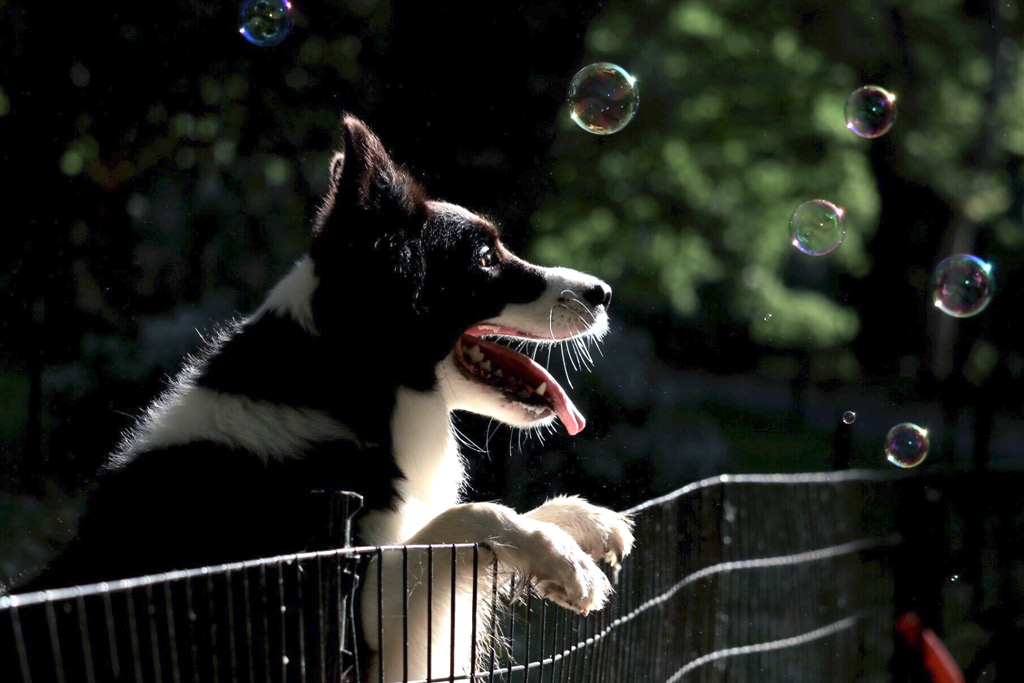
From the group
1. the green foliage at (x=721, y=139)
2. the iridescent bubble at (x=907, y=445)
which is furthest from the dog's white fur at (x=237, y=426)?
→ the green foliage at (x=721, y=139)

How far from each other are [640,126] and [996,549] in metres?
5.23

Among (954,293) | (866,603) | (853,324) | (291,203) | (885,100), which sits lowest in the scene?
(866,603)

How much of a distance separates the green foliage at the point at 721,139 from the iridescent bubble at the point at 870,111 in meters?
3.62

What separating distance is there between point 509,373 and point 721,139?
7950mm

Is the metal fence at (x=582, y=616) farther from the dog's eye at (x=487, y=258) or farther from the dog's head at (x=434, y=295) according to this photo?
the dog's eye at (x=487, y=258)

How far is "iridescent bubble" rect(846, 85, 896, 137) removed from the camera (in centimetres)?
591

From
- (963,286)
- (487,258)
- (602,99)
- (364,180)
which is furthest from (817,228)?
(364,180)

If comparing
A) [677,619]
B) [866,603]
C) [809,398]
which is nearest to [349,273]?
[677,619]

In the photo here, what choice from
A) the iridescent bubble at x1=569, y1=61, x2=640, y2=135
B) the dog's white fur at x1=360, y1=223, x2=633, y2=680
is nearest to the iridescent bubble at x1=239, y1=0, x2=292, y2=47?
the iridescent bubble at x1=569, y1=61, x2=640, y2=135

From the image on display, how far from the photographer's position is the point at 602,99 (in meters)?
5.12

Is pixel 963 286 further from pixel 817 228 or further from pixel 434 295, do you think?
pixel 434 295

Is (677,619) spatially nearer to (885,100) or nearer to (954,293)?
(954,293)

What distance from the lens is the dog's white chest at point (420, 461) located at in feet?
10.1

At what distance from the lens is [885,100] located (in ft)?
19.7
